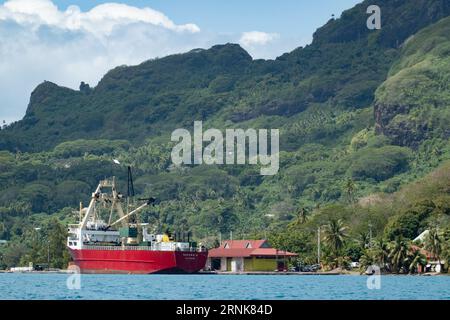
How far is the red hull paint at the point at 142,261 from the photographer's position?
15125 centimetres

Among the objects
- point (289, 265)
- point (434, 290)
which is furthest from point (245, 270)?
point (434, 290)

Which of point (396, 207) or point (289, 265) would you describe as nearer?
point (289, 265)

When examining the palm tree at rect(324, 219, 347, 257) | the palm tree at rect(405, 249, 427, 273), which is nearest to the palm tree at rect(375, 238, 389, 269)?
the palm tree at rect(405, 249, 427, 273)

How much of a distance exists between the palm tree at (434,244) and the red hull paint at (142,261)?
32966 millimetres

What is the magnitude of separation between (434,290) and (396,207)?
112556mm

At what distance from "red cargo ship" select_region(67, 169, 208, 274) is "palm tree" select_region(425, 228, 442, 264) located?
108 feet

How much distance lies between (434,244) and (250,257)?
4033cm

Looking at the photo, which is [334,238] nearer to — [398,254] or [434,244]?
[434,244]

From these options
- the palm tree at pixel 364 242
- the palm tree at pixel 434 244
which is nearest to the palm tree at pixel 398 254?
the palm tree at pixel 434 244

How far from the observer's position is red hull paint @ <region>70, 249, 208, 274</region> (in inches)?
5955

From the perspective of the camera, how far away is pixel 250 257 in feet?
561

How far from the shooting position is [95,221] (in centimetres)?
17250

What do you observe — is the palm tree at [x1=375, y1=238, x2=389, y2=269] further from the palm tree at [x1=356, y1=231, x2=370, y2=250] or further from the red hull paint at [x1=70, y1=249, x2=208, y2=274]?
the red hull paint at [x1=70, y1=249, x2=208, y2=274]
